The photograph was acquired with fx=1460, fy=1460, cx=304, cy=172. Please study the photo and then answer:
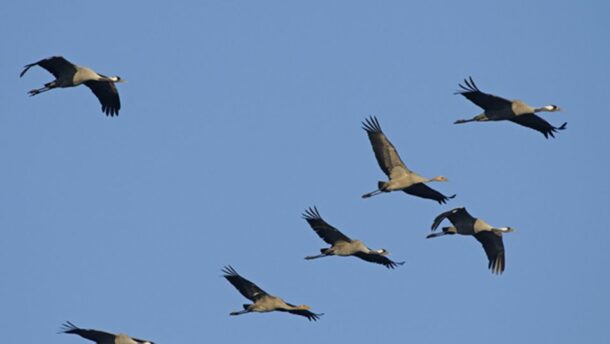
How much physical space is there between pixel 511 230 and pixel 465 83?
354cm

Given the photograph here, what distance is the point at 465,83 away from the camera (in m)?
28.8

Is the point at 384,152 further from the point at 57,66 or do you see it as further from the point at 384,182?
the point at 57,66

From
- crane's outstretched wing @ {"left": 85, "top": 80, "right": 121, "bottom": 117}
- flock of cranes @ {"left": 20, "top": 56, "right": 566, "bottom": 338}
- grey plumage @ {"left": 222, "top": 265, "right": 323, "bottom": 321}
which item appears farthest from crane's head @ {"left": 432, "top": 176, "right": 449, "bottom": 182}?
crane's outstretched wing @ {"left": 85, "top": 80, "right": 121, "bottom": 117}

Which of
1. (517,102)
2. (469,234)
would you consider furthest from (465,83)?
(469,234)

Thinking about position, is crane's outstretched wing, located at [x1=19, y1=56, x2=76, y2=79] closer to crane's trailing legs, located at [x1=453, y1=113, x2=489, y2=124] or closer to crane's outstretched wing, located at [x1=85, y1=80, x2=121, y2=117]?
crane's outstretched wing, located at [x1=85, y1=80, x2=121, y2=117]

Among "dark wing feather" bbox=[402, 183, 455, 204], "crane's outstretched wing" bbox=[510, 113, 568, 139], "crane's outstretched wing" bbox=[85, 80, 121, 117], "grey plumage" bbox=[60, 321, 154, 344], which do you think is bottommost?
"grey plumage" bbox=[60, 321, 154, 344]

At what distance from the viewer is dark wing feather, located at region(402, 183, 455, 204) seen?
30578mm

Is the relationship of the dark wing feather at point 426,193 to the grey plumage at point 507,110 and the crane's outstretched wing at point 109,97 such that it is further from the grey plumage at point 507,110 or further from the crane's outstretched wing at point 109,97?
the crane's outstretched wing at point 109,97

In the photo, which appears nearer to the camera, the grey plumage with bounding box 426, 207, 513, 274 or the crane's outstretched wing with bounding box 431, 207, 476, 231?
the crane's outstretched wing with bounding box 431, 207, 476, 231

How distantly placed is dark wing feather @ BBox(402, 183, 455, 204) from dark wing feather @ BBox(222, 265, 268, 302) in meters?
3.92

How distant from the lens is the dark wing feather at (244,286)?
1133 inches

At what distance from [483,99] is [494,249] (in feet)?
11.3

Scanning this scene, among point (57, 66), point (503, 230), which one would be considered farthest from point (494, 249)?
point (57, 66)

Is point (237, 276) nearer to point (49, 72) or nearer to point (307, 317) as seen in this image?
point (307, 317)
